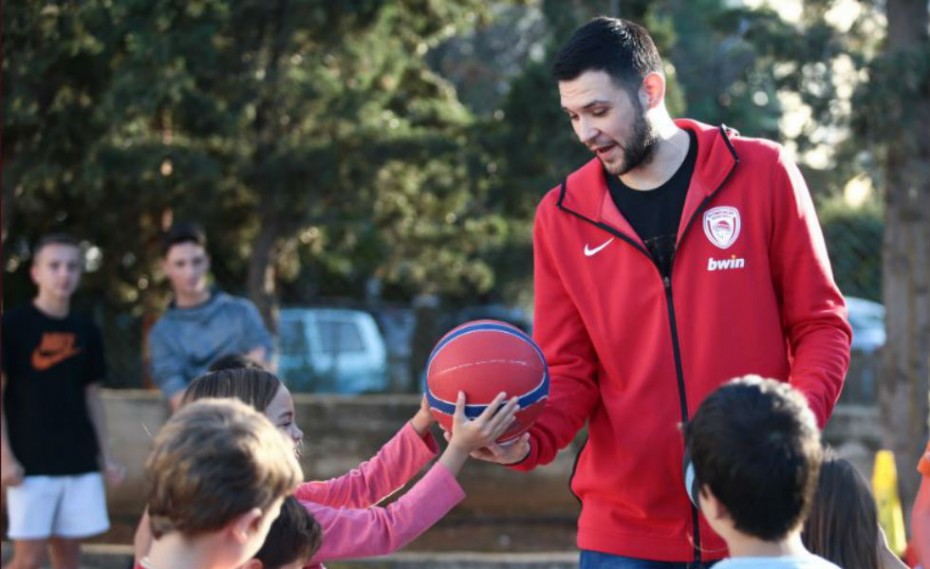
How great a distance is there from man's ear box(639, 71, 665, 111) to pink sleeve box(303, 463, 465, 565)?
116 centimetres

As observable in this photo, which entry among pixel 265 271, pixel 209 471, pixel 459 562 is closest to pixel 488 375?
pixel 209 471

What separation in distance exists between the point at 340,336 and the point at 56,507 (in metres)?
8.50

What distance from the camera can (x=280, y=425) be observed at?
385 centimetres

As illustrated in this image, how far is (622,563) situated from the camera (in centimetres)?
385

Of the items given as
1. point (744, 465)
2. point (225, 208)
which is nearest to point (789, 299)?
point (744, 465)

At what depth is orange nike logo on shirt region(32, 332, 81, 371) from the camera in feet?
23.9

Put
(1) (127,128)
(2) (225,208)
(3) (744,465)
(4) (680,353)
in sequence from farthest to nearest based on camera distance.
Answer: (2) (225,208), (1) (127,128), (4) (680,353), (3) (744,465)

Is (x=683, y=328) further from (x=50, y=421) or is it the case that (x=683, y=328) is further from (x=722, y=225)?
(x=50, y=421)

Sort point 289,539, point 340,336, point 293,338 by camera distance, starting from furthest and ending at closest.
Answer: point 340,336
point 293,338
point 289,539

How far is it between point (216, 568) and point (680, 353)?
1.44 m

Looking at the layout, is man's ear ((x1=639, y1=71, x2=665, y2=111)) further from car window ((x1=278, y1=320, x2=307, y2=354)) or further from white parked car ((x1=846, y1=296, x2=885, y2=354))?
white parked car ((x1=846, y1=296, x2=885, y2=354))

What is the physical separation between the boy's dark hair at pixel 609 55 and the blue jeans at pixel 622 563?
1.29 m

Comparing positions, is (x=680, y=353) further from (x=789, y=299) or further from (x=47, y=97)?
(x=47, y=97)

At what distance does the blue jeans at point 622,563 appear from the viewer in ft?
12.5
